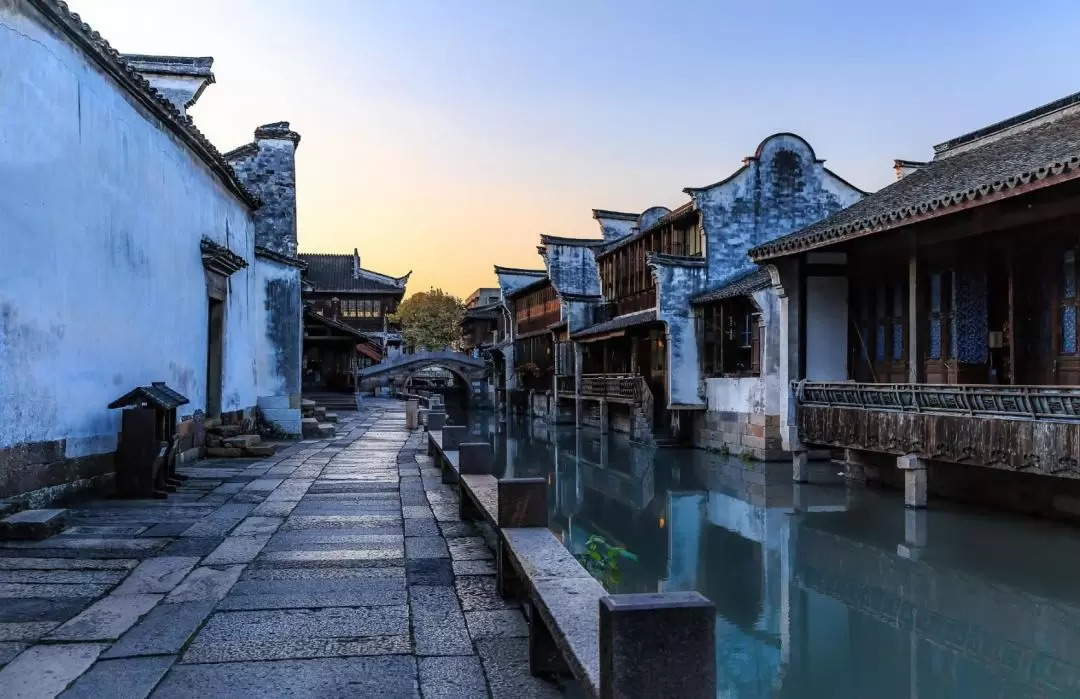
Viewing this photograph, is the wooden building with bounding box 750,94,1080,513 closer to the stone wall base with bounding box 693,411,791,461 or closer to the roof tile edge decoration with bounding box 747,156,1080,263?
the roof tile edge decoration with bounding box 747,156,1080,263

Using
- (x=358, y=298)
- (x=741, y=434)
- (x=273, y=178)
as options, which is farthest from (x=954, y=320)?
(x=358, y=298)

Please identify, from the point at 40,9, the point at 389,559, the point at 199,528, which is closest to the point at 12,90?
the point at 40,9

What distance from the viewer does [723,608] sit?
26.2ft

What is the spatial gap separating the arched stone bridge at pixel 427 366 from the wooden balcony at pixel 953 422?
3011 centimetres

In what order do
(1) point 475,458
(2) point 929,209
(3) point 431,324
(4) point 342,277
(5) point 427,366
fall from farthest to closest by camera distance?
1. (3) point 431,324
2. (4) point 342,277
3. (5) point 427,366
4. (2) point 929,209
5. (1) point 475,458

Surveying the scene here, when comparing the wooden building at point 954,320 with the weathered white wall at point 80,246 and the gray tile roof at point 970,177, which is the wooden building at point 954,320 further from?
the weathered white wall at point 80,246

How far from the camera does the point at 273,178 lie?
19000mm

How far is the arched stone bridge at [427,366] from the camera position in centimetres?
4172

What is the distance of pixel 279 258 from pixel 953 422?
43.3ft

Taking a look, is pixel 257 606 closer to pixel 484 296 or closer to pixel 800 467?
pixel 800 467

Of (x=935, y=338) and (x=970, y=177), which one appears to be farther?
(x=935, y=338)

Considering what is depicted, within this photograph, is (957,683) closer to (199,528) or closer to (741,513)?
(199,528)

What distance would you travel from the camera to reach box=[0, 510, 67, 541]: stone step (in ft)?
21.0

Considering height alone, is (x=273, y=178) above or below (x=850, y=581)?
above
